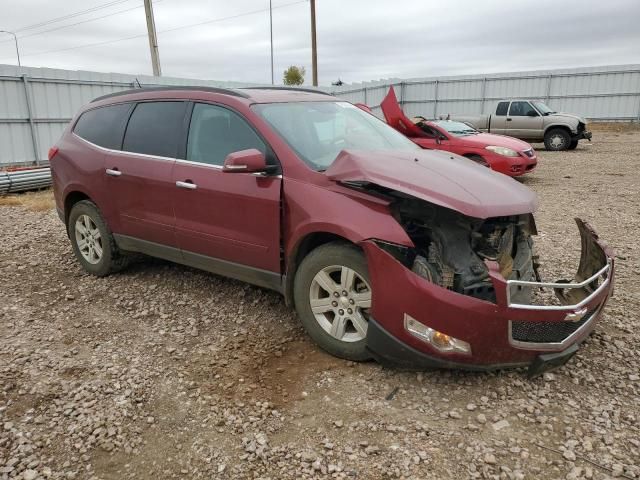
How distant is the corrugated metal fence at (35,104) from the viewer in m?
11.3

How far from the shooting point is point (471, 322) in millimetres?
2730

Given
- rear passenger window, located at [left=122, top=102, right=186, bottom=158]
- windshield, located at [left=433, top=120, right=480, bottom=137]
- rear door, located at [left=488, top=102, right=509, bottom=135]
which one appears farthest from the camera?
rear door, located at [left=488, top=102, right=509, bottom=135]

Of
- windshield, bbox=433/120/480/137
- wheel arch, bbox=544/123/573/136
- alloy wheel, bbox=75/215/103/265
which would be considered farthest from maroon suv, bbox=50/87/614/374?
wheel arch, bbox=544/123/573/136

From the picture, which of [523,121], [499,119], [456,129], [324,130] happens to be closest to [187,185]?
[324,130]

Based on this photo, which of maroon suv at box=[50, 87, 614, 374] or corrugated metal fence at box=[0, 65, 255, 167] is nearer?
maroon suv at box=[50, 87, 614, 374]

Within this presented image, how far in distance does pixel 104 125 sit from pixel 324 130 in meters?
2.30

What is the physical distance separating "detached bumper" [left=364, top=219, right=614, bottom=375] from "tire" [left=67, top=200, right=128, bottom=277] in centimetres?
297

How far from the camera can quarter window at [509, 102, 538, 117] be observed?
1650 cm

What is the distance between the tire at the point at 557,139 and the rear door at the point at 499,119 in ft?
4.63

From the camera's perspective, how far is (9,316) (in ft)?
13.8

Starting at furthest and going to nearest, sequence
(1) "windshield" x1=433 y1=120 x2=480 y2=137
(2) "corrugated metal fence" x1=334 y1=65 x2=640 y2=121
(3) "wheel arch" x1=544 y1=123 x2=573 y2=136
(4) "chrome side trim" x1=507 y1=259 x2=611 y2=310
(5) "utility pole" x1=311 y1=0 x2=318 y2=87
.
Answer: (5) "utility pole" x1=311 y1=0 x2=318 y2=87 → (2) "corrugated metal fence" x1=334 y1=65 x2=640 y2=121 → (3) "wheel arch" x1=544 y1=123 x2=573 y2=136 → (1) "windshield" x1=433 y1=120 x2=480 y2=137 → (4) "chrome side trim" x1=507 y1=259 x2=611 y2=310

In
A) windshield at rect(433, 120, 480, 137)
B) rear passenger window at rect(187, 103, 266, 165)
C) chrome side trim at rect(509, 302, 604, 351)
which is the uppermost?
rear passenger window at rect(187, 103, 266, 165)

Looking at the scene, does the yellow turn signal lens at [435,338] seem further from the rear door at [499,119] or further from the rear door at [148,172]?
the rear door at [499,119]

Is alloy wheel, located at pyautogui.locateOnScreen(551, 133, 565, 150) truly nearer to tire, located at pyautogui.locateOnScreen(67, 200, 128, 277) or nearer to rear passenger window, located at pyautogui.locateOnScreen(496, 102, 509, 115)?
rear passenger window, located at pyautogui.locateOnScreen(496, 102, 509, 115)
